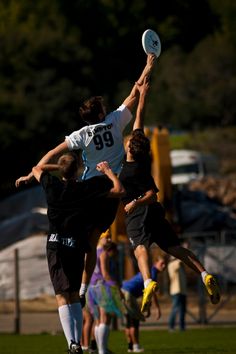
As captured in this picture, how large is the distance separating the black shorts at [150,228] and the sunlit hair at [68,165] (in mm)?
2351

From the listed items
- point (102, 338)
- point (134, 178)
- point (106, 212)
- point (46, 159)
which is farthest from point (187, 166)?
point (46, 159)

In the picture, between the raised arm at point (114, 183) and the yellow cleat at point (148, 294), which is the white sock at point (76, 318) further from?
the yellow cleat at point (148, 294)

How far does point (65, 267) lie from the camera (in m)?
14.3

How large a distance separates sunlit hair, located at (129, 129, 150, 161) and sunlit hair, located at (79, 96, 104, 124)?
3.14ft

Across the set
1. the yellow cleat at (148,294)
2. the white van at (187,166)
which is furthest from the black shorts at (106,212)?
the white van at (187,166)

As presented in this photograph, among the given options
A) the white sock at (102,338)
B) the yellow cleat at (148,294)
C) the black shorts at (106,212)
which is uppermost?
the black shorts at (106,212)

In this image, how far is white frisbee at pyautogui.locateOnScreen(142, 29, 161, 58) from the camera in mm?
16219

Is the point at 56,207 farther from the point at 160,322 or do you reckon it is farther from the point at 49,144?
the point at 49,144

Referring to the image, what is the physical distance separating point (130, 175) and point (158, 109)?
68734 mm

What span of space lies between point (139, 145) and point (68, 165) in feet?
6.65

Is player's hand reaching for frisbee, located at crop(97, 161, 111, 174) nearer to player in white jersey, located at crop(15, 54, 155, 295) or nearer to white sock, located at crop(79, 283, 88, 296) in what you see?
player in white jersey, located at crop(15, 54, 155, 295)

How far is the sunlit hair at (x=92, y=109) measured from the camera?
48.7ft

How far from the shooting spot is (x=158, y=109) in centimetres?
8456

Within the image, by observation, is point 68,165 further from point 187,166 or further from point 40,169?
point 187,166
